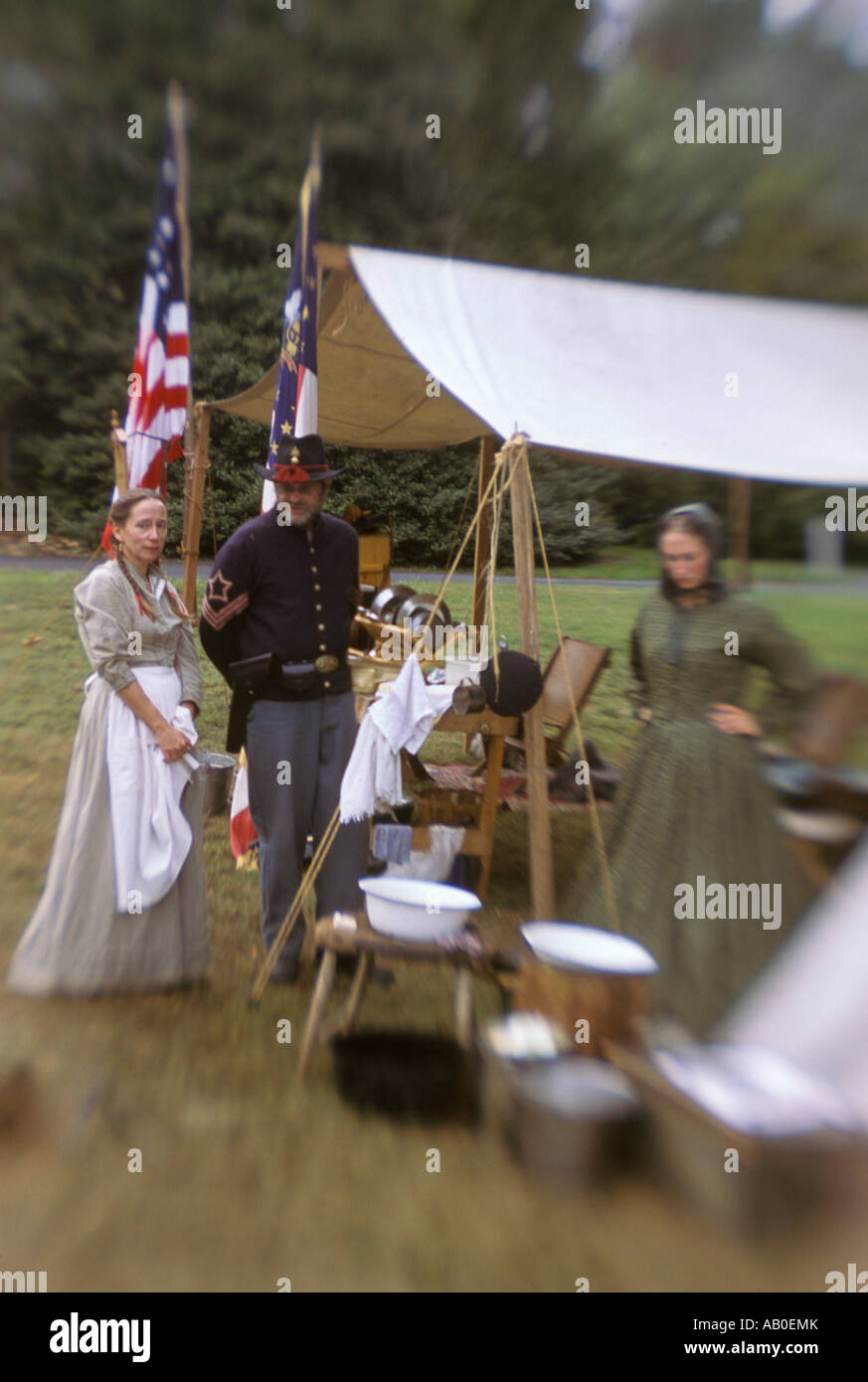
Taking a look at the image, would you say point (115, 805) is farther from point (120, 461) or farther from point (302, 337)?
point (302, 337)

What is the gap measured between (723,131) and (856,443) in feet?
62.1

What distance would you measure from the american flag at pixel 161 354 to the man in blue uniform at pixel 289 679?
58 cm

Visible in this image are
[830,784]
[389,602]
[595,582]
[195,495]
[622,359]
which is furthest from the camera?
[595,582]

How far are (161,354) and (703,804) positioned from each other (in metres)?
2.76

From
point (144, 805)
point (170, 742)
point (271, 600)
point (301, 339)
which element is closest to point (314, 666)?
point (271, 600)

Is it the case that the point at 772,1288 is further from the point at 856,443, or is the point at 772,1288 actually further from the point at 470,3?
the point at 470,3

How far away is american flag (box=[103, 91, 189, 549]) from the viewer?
383 cm

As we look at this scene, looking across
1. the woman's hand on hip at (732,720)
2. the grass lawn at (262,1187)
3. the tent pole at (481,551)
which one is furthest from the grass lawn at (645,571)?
the grass lawn at (262,1187)

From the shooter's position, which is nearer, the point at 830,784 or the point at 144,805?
the point at 144,805

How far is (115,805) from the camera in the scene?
322cm

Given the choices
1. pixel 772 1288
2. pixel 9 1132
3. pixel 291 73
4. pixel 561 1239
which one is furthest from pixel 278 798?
pixel 291 73

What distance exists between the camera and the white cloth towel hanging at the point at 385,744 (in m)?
3.21

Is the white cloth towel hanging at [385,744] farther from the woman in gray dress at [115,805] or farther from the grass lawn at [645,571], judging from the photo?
the grass lawn at [645,571]
